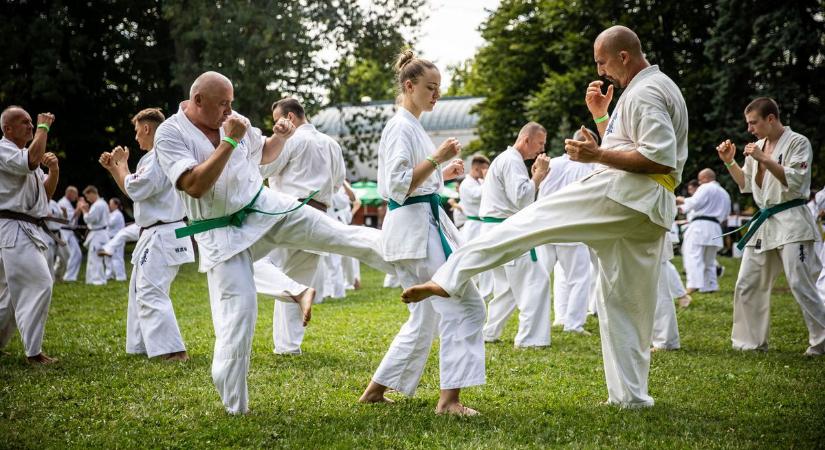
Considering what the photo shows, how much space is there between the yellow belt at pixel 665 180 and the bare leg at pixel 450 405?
212 cm

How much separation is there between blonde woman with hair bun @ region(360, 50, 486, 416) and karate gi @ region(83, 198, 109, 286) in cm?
1577

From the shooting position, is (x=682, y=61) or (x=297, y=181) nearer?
(x=297, y=181)

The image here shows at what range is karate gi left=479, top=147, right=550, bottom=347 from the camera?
9.35 meters

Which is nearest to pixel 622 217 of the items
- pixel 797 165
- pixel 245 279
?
pixel 245 279

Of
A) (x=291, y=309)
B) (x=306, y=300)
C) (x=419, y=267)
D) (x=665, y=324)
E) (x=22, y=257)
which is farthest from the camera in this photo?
(x=665, y=324)

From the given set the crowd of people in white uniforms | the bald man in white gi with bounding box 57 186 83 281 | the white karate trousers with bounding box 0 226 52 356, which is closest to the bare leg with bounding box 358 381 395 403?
the crowd of people in white uniforms

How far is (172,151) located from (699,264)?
13094 millimetres

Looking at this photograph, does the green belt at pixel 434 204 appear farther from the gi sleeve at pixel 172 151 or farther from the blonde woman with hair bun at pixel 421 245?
the gi sleeve at pixel 172 151

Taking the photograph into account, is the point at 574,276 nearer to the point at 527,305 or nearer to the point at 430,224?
the point at 527,305

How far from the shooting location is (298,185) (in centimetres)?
894

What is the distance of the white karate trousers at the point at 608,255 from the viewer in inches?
217

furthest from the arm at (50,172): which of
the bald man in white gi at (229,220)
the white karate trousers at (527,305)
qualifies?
the white karate trousers at (527,305)

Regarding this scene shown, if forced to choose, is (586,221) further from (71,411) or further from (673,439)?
(71,411)

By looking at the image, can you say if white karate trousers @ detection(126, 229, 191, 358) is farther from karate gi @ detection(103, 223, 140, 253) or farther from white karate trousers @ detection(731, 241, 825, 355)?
karate gi @ detection(103, 223, 140, 253)
